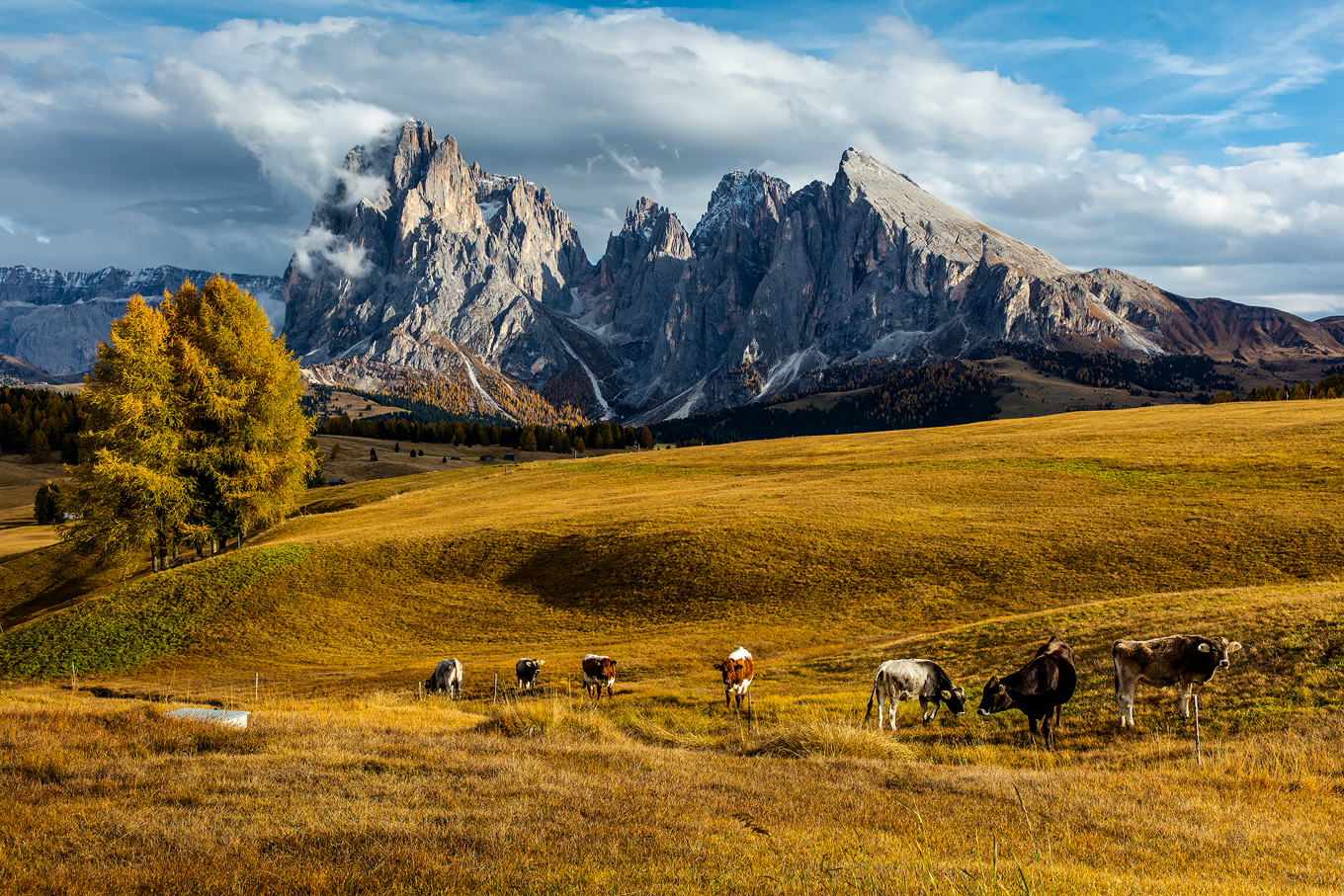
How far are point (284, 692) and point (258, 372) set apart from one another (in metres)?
27.1

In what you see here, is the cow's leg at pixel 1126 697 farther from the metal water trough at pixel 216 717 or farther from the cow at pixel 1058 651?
the metal water trough at pixel 216 717

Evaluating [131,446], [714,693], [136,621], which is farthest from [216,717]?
[131,446]

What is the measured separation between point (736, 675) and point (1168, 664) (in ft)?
32.6

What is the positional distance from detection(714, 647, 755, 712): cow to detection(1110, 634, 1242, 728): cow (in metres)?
8.77

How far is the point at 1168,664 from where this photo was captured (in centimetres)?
1443

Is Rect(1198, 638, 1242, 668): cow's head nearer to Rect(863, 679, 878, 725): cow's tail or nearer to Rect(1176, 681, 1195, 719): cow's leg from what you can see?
Rect(1176, 681, 1195, 719): cow's leg

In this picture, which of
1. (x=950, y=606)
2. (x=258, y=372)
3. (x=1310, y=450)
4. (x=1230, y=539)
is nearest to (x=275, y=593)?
(x=258, y=372)

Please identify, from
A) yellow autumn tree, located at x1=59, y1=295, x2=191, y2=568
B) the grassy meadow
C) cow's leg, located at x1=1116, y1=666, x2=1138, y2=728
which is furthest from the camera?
yellow autumn tree, located at x1=59, y1=295, x2=191, y2=568

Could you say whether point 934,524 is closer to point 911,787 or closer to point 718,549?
point 718,549

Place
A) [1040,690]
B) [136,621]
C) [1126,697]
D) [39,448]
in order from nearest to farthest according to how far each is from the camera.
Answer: [1126,697], [1040,690], [136,621], [39,448]

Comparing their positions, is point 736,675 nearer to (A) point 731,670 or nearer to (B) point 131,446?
(A) point 731,670

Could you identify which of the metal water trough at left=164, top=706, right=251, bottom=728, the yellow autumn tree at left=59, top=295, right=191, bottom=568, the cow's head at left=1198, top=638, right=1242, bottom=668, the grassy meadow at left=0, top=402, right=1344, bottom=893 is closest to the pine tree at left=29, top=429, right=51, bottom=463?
the grassy meadow at left=0, top=402, right=1344, bottom=893

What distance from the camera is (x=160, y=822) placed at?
321 inches

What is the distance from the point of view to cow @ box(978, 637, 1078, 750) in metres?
14.8
